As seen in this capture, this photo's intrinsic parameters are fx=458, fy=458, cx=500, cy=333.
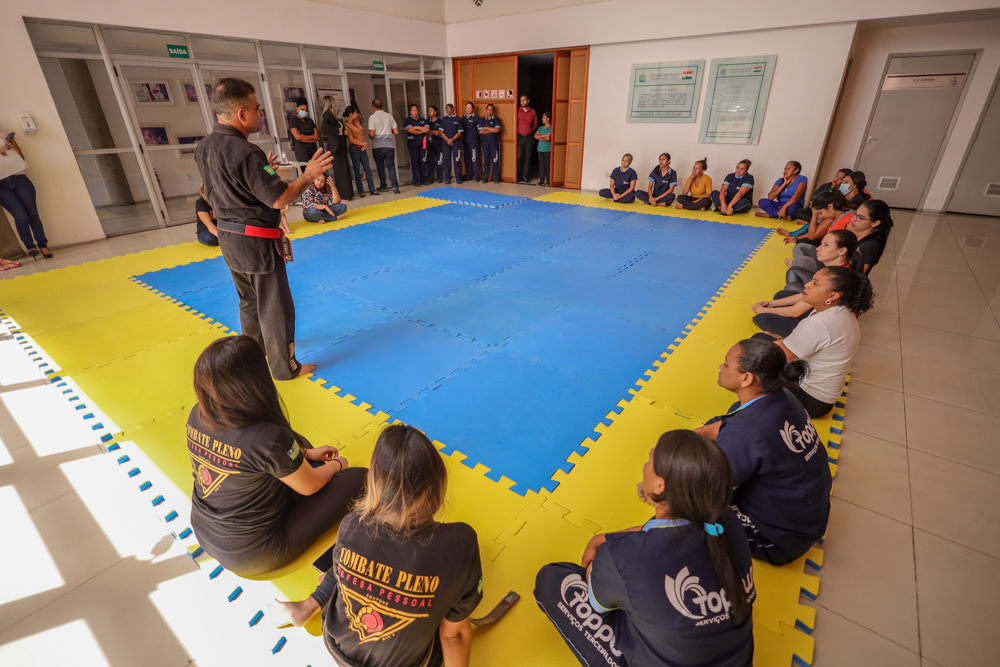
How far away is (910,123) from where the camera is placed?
344 inches

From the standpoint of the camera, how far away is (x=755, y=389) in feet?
6.75

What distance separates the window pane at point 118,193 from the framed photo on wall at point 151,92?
106 centimetres

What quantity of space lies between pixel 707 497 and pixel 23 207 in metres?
9.09

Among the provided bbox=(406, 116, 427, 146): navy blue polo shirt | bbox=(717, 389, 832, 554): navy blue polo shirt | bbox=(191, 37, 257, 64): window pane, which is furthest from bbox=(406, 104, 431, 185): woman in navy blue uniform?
bbox=(717, 389, 832, 554): navy blue polo shirt

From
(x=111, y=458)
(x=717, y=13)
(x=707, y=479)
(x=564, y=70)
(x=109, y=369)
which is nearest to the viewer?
(x=707, y=479)

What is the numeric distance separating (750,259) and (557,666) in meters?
6.03

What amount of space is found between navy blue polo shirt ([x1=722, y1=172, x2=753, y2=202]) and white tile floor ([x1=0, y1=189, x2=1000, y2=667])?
227 inches

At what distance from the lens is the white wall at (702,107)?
8.11 meters

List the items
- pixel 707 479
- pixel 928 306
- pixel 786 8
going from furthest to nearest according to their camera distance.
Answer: pixel 786 8 < pixel 928 306 < pixel 707 479

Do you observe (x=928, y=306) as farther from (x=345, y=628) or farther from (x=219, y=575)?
(x=219, y=575)

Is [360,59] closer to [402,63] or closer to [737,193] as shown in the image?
[402,63]

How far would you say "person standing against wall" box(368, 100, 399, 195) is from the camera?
10586mm

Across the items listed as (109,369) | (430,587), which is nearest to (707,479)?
(430,587)

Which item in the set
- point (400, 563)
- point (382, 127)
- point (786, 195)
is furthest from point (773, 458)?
point (382, 127)
